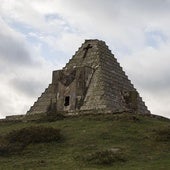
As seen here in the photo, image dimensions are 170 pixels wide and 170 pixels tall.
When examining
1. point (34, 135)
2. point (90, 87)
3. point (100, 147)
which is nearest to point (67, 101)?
point (90, 87)

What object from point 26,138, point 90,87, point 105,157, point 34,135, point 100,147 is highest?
point 90,87

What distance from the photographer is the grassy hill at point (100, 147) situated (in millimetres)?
23219

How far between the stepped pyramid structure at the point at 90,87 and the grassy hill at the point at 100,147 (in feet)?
17.3

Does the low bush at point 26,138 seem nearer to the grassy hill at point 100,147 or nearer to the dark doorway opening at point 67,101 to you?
the grassy hill at point 100,147

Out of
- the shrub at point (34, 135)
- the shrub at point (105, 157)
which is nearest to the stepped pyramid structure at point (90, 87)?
the shrub at point (34, 135)

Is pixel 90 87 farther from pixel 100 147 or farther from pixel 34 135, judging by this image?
pixel 100 147

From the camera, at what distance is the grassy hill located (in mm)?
23219

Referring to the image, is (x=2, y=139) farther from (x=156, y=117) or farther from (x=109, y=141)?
(x=156, y=117)

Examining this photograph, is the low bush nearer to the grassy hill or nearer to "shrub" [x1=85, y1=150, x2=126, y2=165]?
the grassy hill

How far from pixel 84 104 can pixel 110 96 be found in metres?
2.22

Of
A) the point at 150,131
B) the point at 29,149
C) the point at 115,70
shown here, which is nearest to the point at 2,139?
the point at 29,149

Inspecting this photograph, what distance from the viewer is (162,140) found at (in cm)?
2736

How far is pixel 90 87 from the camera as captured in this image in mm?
40750

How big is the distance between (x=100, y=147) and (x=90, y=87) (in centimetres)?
1470
